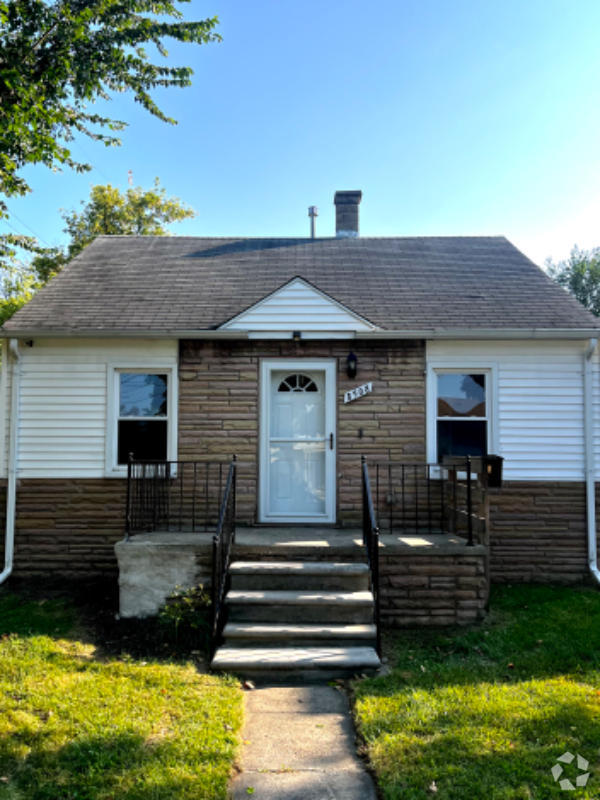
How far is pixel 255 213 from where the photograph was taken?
1511 cm

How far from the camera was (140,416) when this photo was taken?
7.03 metres

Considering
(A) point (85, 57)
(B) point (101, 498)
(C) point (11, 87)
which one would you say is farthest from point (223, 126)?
(B) point (101, 498)

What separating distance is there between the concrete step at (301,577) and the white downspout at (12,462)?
342 centimetres

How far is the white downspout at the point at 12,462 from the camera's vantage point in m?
6.69

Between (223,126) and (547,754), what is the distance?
38.1ft

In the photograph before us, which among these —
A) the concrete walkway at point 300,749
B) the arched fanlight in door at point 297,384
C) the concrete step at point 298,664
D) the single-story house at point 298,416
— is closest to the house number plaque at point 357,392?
the single-story house at point 298,416

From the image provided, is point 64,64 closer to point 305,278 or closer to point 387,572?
point 305,278

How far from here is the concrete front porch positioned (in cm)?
535

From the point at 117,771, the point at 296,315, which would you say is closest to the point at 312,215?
the point at 296,315

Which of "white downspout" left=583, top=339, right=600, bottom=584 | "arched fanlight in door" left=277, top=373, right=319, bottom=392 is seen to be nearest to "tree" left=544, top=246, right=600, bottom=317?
"white downspout" left=583, top=339, right=600, bottom=584

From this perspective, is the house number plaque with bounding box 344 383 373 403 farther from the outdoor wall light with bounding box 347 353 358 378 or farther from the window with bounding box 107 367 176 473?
the window with bounding box 107 367 176 473

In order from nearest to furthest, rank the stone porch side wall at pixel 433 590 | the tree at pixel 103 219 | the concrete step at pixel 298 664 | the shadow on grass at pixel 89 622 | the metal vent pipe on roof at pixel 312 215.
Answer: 1. the concrete step at pixel 298 664
2. the shadow on grass at pixel 89 622
3. the stone porch side wall at pixel 433 590
4. the metal vent pipe on roof at pixel 312 215
5. the tree at pixel 103 219

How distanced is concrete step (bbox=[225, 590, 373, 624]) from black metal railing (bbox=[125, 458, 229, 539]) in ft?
5.98

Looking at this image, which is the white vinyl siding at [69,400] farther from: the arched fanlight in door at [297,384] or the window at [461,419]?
the window at [461,419]
